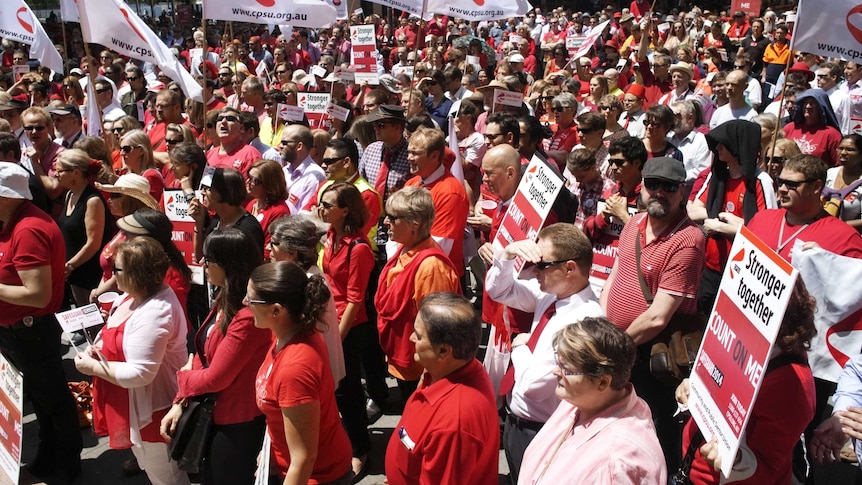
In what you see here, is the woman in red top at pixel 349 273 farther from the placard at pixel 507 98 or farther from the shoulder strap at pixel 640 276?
the placard at pixel 507 98

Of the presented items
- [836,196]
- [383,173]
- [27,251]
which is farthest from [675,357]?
[383,173]

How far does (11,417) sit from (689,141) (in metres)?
5.97

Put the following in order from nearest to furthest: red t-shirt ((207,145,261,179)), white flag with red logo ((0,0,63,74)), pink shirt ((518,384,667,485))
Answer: pink shirt ((518,384,667,485))
red t-shirt ((207,145,261,179))
white flag with red logo ((0,0,63,74))

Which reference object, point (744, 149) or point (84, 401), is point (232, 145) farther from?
point (744, 149)

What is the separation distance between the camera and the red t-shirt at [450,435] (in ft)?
8.95

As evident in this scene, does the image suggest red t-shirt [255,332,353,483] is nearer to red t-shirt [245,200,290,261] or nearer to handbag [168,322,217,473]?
handbag [168,322,217,473]

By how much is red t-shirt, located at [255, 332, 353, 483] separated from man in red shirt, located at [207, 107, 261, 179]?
13.3 feet

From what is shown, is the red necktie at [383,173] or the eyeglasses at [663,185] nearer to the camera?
the eyeglasses at [663,185]

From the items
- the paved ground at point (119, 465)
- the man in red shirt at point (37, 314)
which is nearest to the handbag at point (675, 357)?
the paved ground at point (119, 465)

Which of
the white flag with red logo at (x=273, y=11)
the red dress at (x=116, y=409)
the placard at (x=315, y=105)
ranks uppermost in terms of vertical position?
the white flag with red logo at (x=273, y=11)

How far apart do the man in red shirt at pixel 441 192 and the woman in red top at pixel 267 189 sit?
36.8 inches

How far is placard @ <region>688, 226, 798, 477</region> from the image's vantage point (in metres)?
2.40

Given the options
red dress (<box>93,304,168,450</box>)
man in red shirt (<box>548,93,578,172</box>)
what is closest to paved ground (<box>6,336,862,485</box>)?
red dress (<box>93,304,168,450</box>)

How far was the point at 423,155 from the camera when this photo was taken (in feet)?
17.7
